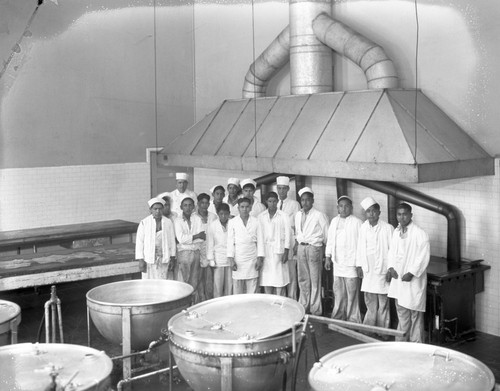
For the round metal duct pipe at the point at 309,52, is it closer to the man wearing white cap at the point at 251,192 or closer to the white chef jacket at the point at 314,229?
the man wearing white cap at the point at 251,192

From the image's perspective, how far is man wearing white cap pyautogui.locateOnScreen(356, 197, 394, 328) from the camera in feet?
25.0

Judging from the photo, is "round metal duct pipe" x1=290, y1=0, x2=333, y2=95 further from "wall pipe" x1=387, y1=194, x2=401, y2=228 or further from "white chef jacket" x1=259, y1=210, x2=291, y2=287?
"white chef jacket" x1=259, y1=210, x2=291, y2=287

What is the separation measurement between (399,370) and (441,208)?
13.7 ft

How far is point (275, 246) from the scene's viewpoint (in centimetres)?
848

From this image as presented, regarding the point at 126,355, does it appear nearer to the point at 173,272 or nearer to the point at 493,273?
the point at 173,272

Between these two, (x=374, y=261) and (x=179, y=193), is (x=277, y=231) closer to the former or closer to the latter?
(x=374, y=261)

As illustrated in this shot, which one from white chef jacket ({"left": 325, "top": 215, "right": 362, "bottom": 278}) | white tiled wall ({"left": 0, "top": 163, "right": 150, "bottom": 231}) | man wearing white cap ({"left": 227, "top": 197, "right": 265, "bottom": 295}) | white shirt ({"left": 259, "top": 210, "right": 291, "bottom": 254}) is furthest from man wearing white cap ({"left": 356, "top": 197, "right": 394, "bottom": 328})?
white tiled wall ({"left": 0, "top": 163, "right": 150, "bottom": 231})

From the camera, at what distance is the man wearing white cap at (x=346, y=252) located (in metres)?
8.06

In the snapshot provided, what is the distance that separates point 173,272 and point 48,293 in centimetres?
230

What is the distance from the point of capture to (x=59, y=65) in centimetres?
1086

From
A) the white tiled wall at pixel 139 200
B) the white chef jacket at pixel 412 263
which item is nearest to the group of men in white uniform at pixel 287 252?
the white chef jacket at pixel 412 263

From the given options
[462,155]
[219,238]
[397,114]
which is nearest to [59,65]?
[219,238]

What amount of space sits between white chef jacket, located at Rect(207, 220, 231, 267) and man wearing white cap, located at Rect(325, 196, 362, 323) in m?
1.33

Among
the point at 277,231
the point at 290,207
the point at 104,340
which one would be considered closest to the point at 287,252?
the point at 277,231
